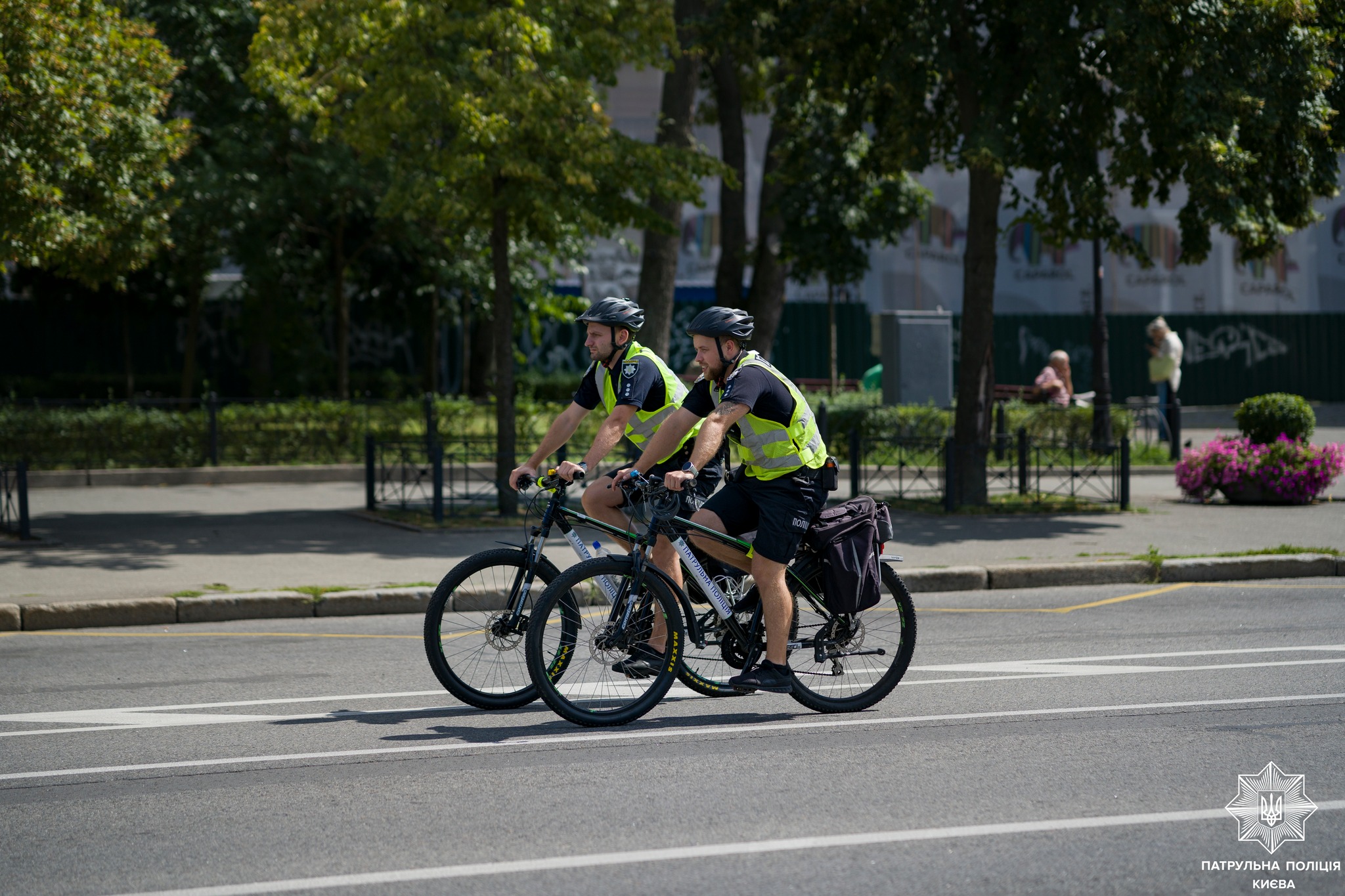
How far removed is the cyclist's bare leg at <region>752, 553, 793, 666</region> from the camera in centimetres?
639

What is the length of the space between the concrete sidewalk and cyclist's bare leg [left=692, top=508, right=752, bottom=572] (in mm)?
4557

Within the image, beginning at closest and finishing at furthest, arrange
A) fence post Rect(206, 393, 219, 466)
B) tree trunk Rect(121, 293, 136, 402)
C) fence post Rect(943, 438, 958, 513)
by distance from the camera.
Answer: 1. fence post Rect(943, 438, 958, 513)
2. fence post Rect(206, 393, 219, 466)
3. tree trunk Rect(121, 293, 136, 402)

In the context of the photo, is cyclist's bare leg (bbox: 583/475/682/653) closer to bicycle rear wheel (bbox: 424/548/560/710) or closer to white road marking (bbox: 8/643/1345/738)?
bicycle rear wheel (bbox: 424/548/560/710)

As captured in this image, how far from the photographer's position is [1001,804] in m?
5.03

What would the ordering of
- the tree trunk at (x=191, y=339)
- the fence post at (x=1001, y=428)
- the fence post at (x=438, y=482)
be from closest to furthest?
the fence post at (x=438, y=482) < the fence post at (x=1001, y=428) < the tree trunk at (x=191, y=339)

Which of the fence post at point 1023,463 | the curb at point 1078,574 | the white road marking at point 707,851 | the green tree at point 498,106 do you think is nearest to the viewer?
the white road marking at point 707,851

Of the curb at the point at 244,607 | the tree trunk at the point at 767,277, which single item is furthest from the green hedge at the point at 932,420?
the curb at the point at 244,607

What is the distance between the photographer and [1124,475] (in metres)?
15.0

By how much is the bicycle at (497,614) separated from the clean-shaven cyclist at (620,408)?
0.50 ft

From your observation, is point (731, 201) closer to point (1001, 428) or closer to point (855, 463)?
point (1001, 428)

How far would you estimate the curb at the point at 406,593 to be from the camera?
962 centimetres

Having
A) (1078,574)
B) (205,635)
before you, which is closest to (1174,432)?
(1078,574)

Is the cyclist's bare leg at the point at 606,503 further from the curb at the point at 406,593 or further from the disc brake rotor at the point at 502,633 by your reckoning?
the curb at the point at 406,593

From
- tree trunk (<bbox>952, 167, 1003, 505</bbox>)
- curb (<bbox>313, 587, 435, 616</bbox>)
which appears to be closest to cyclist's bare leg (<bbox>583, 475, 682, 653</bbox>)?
curb (<bbox>313, 587, 435, 616</bbox>)
